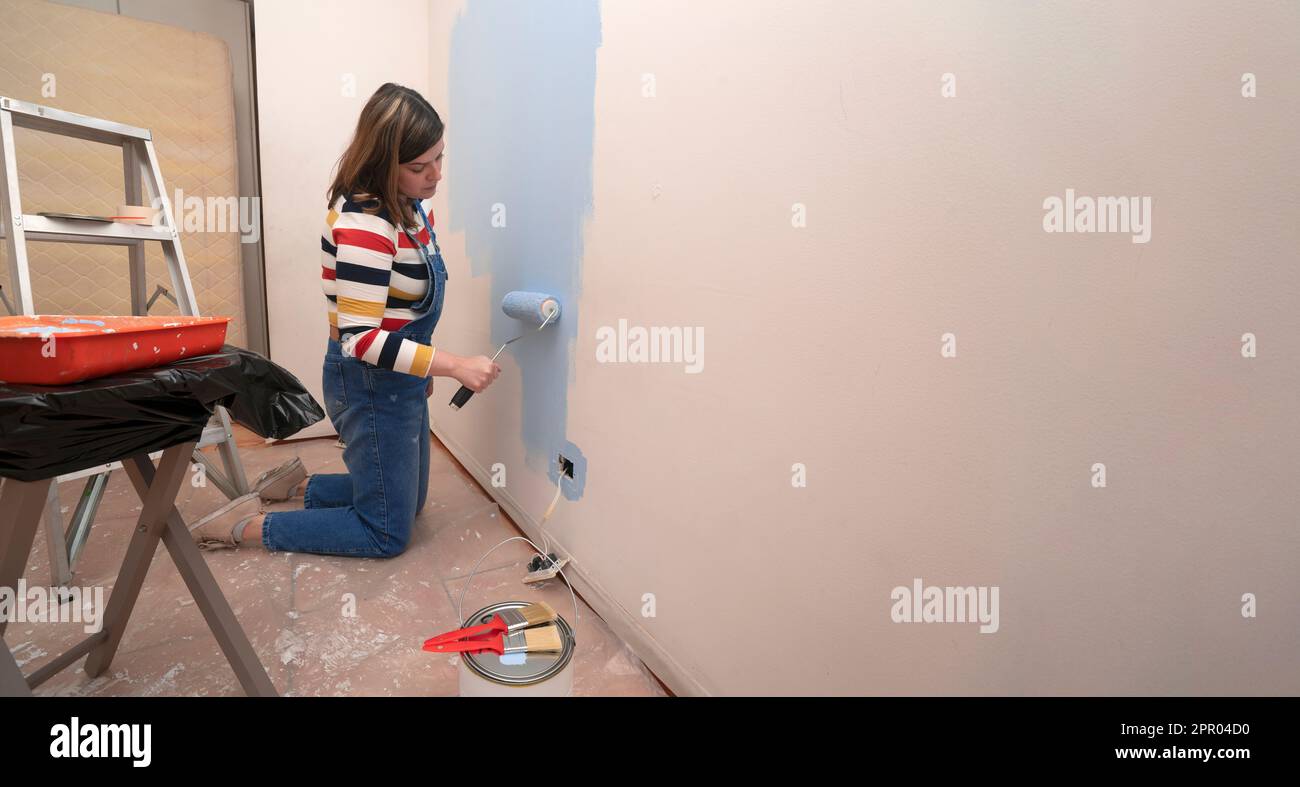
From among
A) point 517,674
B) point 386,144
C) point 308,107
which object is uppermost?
point 308,107

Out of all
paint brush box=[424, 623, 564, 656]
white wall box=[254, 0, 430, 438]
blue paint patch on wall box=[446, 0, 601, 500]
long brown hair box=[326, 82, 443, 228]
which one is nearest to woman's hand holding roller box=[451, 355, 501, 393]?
blue paint patch on wall box=[446, 0, 601, 500]

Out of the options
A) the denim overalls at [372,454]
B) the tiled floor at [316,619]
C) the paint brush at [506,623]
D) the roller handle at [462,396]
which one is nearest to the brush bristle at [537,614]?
the paint brush at [506,623]

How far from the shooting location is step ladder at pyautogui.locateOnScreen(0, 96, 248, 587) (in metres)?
1.36

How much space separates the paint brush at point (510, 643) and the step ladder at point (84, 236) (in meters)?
0.68

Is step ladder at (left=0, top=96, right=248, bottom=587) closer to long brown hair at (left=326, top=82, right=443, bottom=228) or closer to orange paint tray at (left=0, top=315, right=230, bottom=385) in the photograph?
orange paint tray at (left=0, top=315, right=230, bottom=385)

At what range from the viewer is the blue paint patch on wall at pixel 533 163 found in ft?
4.82

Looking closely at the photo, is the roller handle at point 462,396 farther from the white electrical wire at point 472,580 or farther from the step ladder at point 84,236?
the step ladder at point 84,236

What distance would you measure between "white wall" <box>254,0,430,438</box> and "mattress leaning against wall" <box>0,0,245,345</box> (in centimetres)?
27

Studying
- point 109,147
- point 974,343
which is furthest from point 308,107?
point 974,343

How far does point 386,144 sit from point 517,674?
3.89 feet

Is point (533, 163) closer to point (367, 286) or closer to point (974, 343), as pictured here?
point (367, 286)

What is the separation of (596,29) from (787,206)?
2.49ft

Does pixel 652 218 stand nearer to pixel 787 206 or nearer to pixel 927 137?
pixel 787 206

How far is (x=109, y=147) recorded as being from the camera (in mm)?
2266
